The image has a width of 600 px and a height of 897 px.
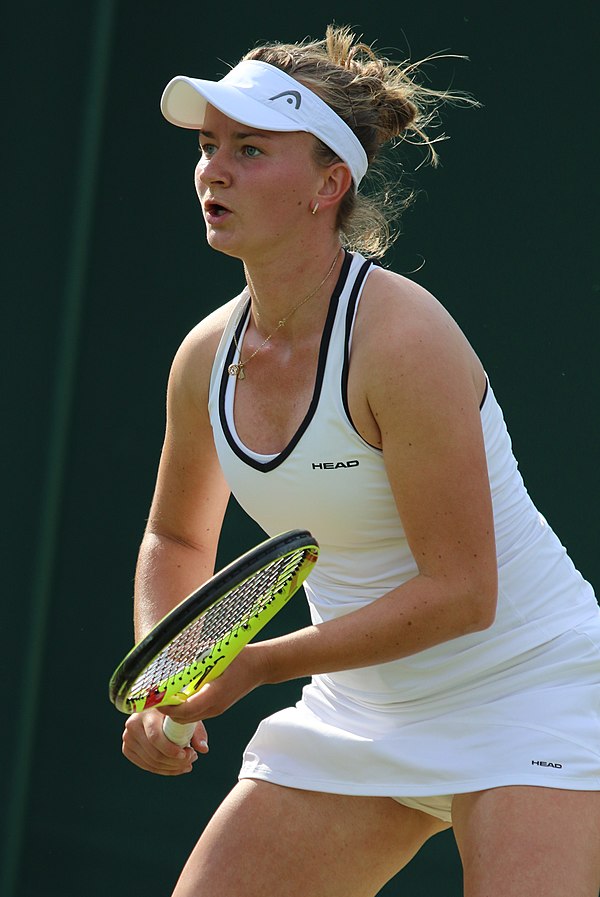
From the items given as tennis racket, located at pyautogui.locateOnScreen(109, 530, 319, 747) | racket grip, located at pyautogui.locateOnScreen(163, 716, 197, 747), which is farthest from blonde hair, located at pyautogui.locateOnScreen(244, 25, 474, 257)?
racket grip, located at pyautogui.locateOnScreen(163, 716, 197, 747)

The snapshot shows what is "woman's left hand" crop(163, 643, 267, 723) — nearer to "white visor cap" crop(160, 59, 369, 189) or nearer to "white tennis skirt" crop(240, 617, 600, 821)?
"white tennis skirt" crop(240, 617, 600, 821)

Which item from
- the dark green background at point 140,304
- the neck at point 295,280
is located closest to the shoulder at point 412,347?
the neck at point 295,280

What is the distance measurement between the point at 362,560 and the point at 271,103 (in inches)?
27.6

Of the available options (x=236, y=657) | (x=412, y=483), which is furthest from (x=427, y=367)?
(x=236, y=657)

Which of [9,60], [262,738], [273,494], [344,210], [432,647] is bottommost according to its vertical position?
[262,738]

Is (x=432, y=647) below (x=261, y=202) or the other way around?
below

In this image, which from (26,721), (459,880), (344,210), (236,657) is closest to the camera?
(236,657)

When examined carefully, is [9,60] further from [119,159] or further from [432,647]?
[432,647]

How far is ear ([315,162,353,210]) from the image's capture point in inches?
85.1

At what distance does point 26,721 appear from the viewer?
11.5 feet


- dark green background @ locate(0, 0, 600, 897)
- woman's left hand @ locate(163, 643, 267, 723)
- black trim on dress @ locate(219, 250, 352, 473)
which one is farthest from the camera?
dark green background @ locate(0, 0, 600, 897)

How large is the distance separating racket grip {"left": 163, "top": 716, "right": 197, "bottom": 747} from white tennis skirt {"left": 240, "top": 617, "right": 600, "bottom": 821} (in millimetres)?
274

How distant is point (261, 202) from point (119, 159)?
139 centimetres

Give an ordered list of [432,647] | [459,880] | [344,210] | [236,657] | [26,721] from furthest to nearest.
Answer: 1. [26,721]
2. [459,880]
3. [344,210]
4. [432,647]
5. [236,657]
